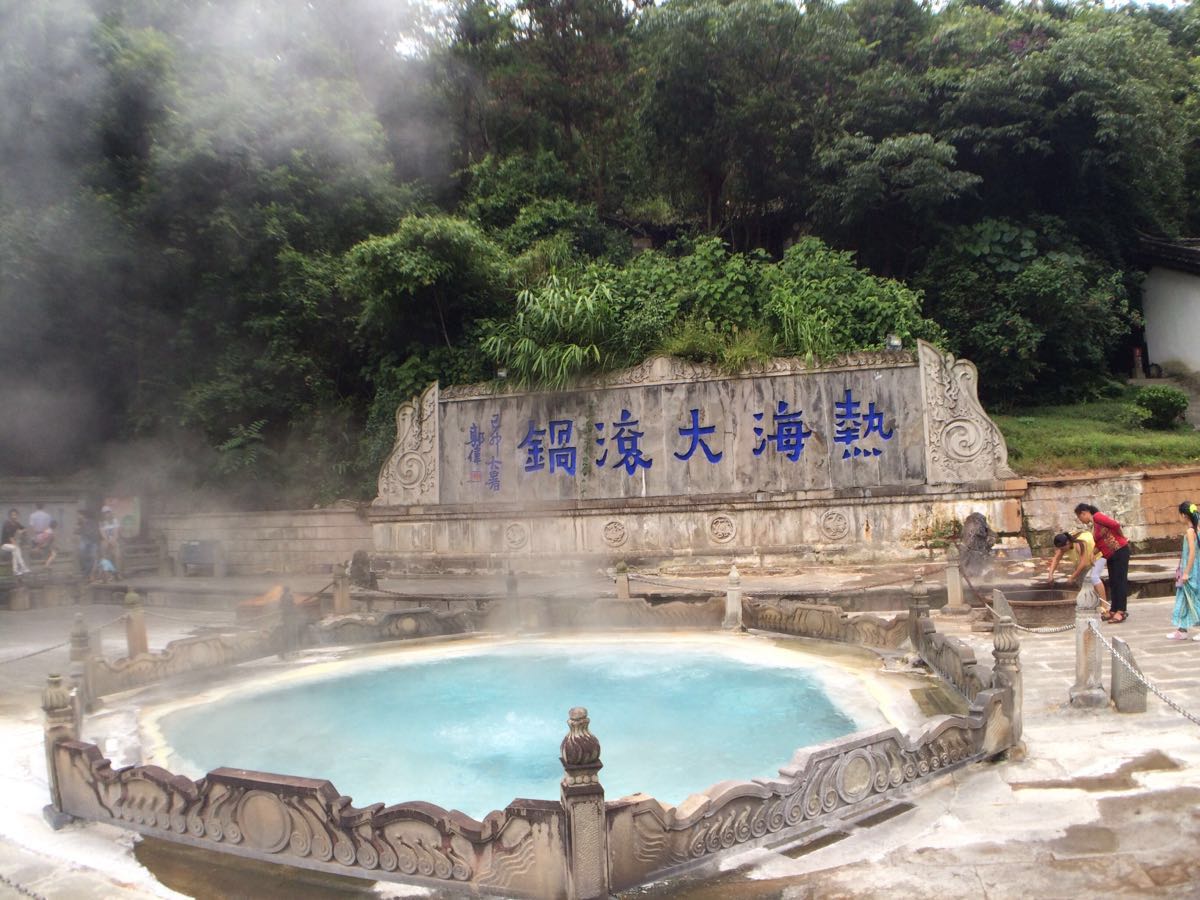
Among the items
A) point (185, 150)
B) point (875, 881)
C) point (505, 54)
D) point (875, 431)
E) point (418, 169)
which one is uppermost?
point (505, 54)

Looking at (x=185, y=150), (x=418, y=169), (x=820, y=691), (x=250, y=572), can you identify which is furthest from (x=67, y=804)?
(x=418, y=169)

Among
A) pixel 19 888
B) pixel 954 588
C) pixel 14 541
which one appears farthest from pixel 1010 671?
pixel 14 541

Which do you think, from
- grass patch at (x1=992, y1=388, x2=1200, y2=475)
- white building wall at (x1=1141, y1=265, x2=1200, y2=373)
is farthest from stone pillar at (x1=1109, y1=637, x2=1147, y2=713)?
white building wall at (x1=1141, y1=265, x2=1200, y2=373)

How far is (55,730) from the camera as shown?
564 centimetres

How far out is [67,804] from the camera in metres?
5.55

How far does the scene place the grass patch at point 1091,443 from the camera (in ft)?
47.8

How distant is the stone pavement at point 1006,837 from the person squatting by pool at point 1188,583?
5.01 ft

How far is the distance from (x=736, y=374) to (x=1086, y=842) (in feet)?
37.6

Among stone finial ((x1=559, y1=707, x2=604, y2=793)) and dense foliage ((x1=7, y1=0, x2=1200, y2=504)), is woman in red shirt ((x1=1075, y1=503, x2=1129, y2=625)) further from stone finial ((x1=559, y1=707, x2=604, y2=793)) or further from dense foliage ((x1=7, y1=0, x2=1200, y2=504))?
stone finial ((x1=559, y1=707, x2=604, y2=793))

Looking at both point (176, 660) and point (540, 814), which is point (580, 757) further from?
point (176, 660)

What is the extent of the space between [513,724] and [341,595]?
5.28 meters

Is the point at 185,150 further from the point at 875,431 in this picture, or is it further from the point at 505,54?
the point at 875,431

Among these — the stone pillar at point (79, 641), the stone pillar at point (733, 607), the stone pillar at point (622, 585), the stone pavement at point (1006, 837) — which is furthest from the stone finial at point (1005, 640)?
the stone pillar at point (79, 641)

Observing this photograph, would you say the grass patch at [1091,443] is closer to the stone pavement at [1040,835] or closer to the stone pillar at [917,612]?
the stone pillar at [917,612]
